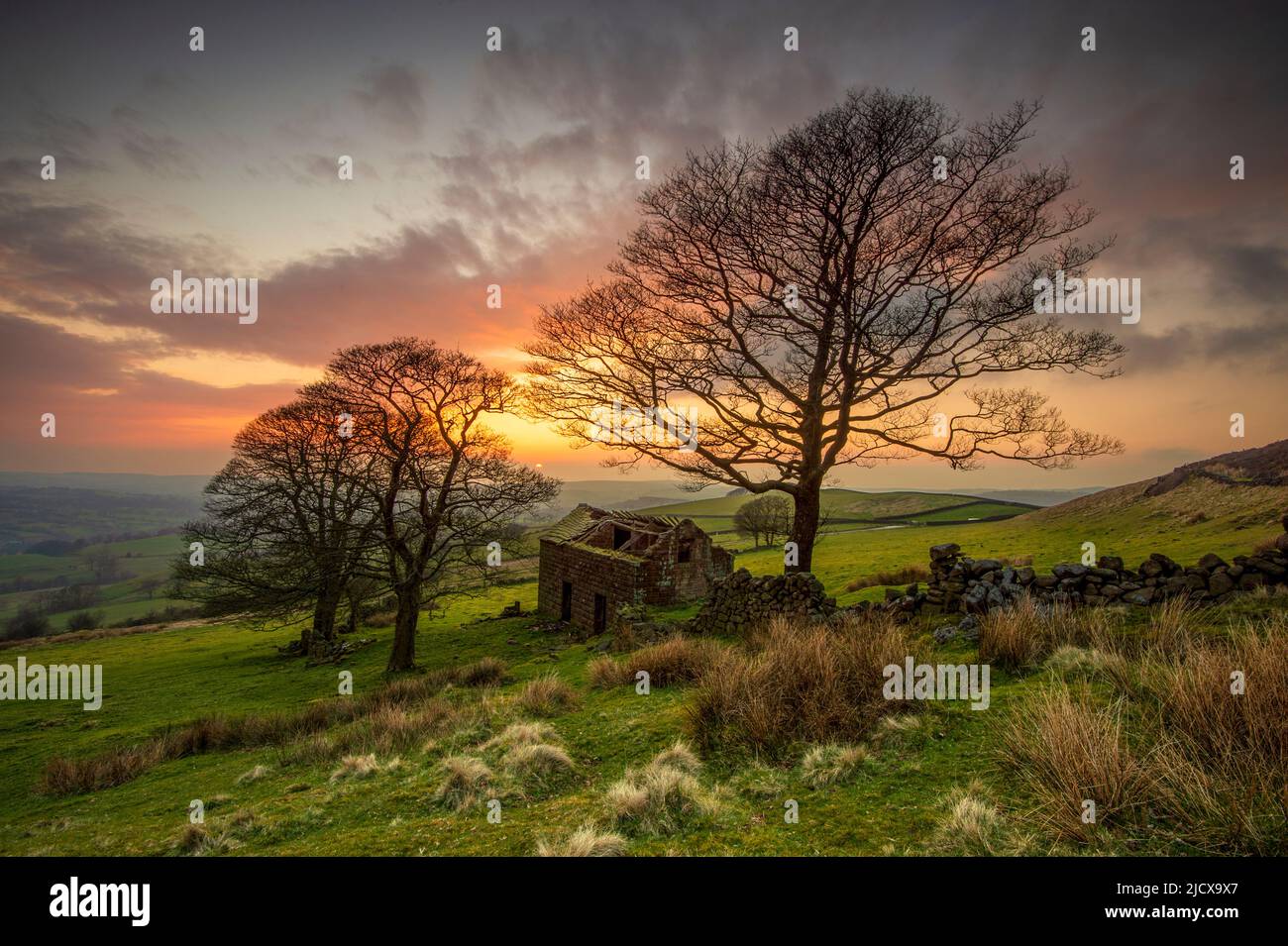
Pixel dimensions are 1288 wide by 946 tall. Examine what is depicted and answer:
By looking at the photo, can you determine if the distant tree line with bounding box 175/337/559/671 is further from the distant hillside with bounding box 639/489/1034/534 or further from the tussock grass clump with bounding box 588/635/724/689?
the distant hillside with bounding box 639/489/1034/534

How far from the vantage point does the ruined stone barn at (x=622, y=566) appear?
22.7 meters

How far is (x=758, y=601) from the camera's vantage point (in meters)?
14.9

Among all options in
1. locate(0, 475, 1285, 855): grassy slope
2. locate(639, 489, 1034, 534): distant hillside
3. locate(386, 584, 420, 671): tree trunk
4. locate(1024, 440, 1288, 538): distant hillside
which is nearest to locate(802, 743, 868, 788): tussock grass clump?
locate(0, 475, 1285, 855): grassy slope

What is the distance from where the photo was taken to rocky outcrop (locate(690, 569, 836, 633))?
553 inches

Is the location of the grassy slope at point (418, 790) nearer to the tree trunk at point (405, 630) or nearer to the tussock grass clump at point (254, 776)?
the tussock grass clump at point (254, 776)

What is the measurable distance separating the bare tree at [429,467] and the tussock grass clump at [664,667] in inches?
403

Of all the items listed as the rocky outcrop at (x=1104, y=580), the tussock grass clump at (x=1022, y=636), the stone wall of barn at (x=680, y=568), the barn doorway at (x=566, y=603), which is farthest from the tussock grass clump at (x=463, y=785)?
the barn doorway at (x=566, y=603)

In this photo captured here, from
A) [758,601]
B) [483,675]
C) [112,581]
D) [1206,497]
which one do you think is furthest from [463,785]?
[112,581]

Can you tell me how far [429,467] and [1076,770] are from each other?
64.7ft
